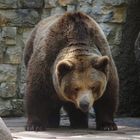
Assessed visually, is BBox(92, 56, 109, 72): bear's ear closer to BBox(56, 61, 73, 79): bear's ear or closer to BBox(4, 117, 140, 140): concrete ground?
BBox(56, 61, 73, 79): bear's ear

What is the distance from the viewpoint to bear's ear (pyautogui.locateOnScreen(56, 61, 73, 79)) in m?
5.99

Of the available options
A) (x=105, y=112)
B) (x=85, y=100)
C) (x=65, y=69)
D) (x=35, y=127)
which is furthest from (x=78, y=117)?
(x=85, y=100)

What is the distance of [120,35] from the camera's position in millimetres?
8680

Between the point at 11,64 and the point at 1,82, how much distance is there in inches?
12.4

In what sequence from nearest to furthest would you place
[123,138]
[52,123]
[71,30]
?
[123,138], [71,30], [52,123]

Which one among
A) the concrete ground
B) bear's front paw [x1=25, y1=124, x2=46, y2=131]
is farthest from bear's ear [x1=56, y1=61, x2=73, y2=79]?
bear's front paw [x1=25, y1=124, x2=46, y2=131]

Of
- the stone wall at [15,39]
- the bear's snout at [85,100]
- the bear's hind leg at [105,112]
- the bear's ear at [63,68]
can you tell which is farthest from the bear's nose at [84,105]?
the stone wall at [15,39]

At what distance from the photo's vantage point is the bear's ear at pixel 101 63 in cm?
604

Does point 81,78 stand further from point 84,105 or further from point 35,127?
point 35,127

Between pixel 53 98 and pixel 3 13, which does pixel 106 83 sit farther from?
pixel 3 13

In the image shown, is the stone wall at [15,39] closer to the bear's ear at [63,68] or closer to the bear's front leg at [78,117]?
the bear's front leg at [78,117]

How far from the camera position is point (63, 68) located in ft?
19.8

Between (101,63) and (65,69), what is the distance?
0.37 meters

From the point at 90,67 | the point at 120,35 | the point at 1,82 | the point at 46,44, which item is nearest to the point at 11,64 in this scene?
the point at 1,82
